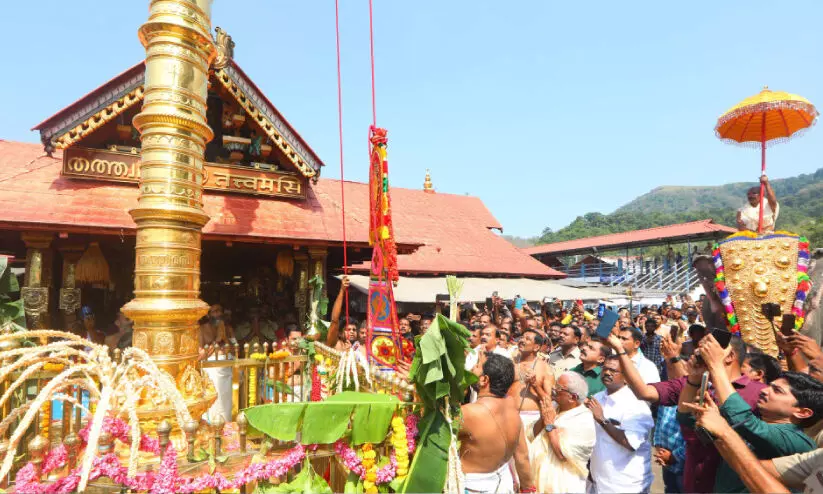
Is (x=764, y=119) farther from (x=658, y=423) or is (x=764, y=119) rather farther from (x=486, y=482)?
(x=486, y=482)

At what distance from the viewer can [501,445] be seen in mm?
3152

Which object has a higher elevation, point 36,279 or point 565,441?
point 36,279

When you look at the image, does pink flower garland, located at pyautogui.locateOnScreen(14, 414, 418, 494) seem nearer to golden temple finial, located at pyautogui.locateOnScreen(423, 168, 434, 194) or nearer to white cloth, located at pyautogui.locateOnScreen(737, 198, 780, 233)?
white cloth, located at pyautogui.locateOnScreen(737, 198, 780, 233)

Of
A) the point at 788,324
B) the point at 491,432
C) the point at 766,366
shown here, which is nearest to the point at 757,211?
the point at 788,324

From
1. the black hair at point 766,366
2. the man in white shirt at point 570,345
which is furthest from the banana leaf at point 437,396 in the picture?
the man in white shirt at point 570,345

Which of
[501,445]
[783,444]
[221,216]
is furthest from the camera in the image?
[221,216]

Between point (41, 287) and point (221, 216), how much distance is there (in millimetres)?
2902

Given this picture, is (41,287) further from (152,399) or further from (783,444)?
(783,444)

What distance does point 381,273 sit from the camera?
486cm

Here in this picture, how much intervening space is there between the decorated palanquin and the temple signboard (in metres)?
7.55

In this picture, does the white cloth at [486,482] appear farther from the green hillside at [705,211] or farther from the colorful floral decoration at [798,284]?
the green hillside at [705,211]

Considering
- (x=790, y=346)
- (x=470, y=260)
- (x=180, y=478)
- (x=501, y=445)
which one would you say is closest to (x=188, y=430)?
(x=180, y=478)

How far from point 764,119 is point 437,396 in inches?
243

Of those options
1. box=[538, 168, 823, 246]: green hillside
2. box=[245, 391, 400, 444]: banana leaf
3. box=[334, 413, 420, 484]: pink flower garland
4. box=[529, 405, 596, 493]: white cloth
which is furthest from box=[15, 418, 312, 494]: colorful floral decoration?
box=[538, 168, 823, 246]: green hillside
